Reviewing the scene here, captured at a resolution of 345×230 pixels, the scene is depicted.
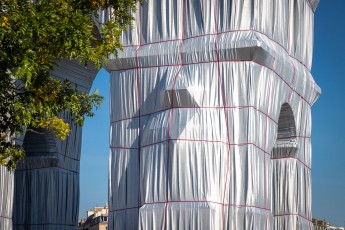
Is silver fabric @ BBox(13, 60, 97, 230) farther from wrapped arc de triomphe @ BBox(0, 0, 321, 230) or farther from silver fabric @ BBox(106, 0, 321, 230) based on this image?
wrapped arc de triomphe @ BBox(0, 0, 321, 230)

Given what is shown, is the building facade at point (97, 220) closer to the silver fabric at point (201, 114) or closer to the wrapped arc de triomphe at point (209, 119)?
the wrapped arc de triomphe at point (209, 119)

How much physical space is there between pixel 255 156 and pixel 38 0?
15.8 m

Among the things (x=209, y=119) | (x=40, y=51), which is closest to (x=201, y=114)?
(x=209, y=119)

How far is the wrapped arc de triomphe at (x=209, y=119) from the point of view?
35.5m

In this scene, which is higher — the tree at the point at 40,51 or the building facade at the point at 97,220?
the tree at the point at 40,51

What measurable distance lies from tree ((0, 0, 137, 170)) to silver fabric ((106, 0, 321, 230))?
1230cm

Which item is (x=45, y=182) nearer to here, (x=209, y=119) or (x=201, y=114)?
(x=201, y=114)

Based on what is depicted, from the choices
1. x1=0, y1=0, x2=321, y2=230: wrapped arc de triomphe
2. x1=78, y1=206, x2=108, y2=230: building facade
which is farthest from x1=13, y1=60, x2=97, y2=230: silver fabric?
x1=78, y1=206, x2=108, y2=230: building facade

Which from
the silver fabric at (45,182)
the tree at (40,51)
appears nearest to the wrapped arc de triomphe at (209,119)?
the silver fabric at (45,182)

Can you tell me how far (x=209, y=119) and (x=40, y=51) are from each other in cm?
1534

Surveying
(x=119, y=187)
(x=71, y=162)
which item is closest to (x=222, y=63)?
(x=119, y=187)

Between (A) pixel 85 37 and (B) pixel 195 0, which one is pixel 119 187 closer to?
(B) pixel 195 0

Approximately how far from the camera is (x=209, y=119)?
3638 centimetres

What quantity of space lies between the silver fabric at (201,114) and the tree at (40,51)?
484 inches
